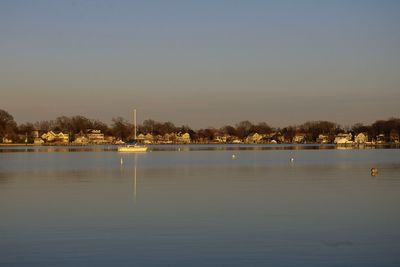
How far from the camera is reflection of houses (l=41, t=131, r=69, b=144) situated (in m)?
190

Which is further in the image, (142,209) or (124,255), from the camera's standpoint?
(142,209)

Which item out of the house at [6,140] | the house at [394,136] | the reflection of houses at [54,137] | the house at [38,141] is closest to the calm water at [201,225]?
the house at [6,140]

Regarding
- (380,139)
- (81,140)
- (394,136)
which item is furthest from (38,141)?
(394,136)

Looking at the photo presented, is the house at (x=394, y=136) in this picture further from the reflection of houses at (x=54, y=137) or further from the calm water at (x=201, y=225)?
the calm water at (x=201, y=225)

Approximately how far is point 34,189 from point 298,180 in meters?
13.6

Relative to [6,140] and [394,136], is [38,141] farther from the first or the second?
[394,136]

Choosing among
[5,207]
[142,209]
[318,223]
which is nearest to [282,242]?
[318,223]

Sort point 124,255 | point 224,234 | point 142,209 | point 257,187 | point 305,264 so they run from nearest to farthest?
point 305,264, point 124,255, point 224,234, point 142,209, point 257,187

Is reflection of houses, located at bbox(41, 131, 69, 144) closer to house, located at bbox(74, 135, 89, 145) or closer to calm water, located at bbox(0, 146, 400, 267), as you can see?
house, located at bbox(74, 135, 89, 145)

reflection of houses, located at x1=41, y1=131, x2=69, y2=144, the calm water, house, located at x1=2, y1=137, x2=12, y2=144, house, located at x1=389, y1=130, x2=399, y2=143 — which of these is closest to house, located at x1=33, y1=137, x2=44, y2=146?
reflection of houses, located at x1=41, y1=131, x2=69, y2=144

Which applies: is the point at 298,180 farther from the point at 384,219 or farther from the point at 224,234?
the point at 224,234

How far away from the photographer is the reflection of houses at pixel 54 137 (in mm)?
189875

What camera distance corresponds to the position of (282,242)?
1449cm

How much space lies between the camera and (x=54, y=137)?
625 feet
